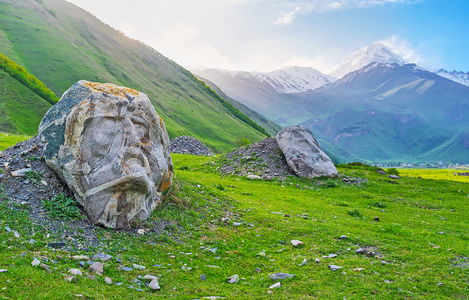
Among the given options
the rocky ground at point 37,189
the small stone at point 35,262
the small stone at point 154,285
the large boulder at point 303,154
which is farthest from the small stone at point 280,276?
the large boulder at point 303,154

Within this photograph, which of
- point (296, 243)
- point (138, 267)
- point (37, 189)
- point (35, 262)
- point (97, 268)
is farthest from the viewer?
point (296, 243)

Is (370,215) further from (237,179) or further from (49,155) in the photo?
(49,155)

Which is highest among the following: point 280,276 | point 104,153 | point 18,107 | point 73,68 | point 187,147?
point 73,68

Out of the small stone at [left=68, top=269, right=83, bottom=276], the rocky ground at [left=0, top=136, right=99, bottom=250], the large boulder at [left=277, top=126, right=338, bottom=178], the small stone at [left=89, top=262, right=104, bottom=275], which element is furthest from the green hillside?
the small stone at [left=68, top=269, right=83, bottom=276]

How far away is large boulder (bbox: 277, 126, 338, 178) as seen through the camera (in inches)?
1420

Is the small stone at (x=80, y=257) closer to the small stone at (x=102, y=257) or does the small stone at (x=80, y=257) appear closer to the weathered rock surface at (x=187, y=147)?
the small stone at (x=102, y=257)

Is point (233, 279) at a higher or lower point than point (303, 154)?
lower

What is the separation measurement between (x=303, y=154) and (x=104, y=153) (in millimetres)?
28068

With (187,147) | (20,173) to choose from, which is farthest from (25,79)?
(20,173)

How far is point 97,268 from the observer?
9.73 m

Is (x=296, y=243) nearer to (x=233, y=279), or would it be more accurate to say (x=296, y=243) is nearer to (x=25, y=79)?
(x=233, y=279)

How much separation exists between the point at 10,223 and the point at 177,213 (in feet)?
25.6

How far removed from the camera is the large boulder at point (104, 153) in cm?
1328

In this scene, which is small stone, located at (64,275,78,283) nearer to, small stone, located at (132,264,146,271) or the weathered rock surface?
small stone, located at (132,264,146,271)
